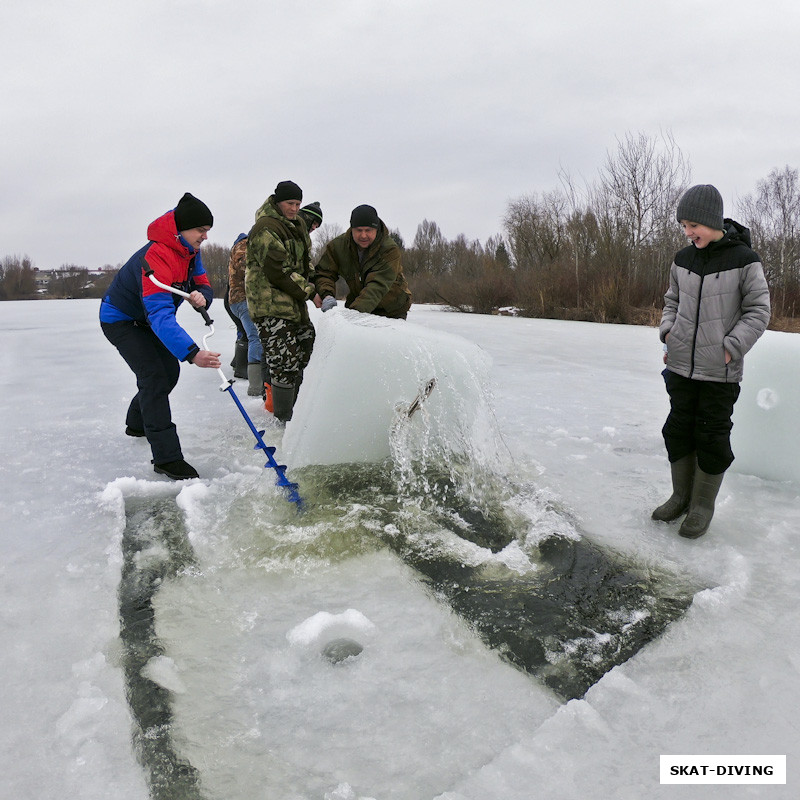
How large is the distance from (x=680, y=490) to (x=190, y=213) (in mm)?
2731

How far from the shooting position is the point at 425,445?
312cm

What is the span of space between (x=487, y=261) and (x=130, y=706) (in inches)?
1003

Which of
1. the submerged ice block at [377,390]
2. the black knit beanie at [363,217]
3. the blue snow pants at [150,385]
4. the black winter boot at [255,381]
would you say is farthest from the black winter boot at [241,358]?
the submerged ice block at [377,390]

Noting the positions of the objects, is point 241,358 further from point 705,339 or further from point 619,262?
point 619,262

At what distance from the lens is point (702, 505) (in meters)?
2.55

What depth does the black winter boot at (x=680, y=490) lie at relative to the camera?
267 centimetres

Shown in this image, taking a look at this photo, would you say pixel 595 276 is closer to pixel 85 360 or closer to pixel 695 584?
pixel 85 360

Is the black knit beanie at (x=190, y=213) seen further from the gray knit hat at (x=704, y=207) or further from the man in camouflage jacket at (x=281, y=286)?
the gray knit hat at (x=704, y=207)

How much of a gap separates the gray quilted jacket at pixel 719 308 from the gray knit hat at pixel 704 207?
0.09 m

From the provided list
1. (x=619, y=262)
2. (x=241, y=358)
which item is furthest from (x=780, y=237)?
(x=241, y=358)

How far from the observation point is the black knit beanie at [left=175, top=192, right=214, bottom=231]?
3.10m

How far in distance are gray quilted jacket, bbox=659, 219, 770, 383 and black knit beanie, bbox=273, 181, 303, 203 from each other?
248 centimetres

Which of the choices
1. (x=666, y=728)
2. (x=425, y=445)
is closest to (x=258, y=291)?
(x=425, y=445)

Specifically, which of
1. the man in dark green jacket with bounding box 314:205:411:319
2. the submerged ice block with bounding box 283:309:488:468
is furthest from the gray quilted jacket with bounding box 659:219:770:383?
the man in dark green jacket with bounding box 314:205:411:319
